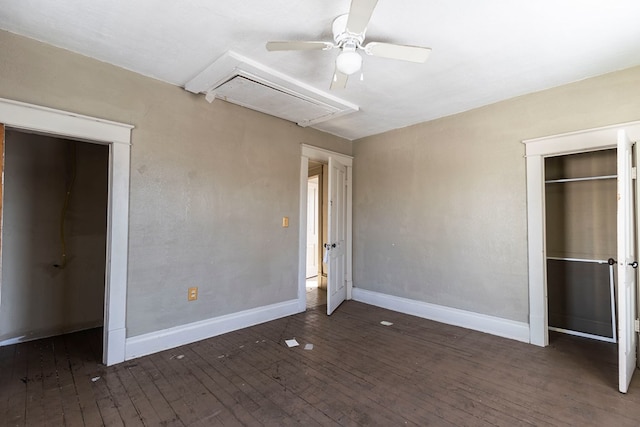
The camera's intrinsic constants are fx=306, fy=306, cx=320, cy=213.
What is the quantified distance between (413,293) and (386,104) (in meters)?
2.41

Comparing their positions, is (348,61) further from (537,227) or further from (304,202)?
(537,227)

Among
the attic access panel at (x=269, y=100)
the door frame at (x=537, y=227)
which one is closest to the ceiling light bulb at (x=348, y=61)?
the attic access panel at (x=269, y=100)

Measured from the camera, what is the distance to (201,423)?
6.17 ft

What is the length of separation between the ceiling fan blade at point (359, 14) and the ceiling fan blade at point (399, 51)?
0.16 metres

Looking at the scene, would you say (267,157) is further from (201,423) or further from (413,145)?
(201,423)

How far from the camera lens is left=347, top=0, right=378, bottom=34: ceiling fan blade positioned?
1.54 metres

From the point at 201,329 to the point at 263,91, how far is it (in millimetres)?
2488

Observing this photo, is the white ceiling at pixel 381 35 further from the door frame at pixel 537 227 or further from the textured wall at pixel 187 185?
the door frame at pixel 537 227

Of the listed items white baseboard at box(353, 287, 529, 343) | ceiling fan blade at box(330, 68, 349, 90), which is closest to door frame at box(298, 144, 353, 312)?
white baseboard at box(353, 287, 529, 343)

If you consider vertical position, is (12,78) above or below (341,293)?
above

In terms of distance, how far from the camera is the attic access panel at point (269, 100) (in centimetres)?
291

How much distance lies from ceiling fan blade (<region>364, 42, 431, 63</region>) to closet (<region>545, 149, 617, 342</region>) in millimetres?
2571

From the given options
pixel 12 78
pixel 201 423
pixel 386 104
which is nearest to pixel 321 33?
pixel 386 104

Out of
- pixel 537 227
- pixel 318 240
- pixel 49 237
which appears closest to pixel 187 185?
pixel 49 237
